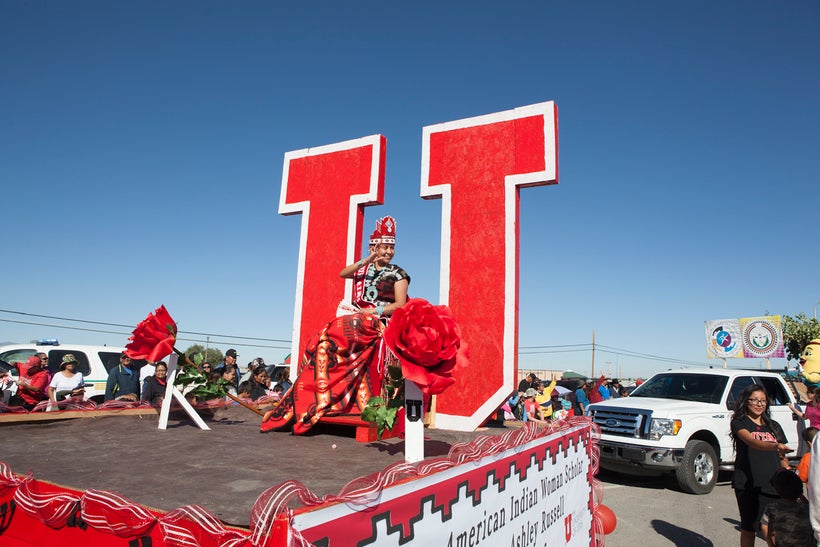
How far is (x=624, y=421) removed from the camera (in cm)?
756

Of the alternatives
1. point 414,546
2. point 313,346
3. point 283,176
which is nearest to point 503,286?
point 313,346

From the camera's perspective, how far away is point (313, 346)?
3.93m

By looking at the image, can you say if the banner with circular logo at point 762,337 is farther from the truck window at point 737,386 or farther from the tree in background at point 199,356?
the tree in background at point 199,356

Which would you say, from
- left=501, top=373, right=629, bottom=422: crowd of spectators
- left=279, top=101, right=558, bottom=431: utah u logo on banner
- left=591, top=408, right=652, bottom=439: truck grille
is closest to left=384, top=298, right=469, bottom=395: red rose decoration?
left=279, top=101, right=558, bottom=431: utah u logo on banner

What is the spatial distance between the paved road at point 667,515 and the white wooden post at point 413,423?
12.3 ft

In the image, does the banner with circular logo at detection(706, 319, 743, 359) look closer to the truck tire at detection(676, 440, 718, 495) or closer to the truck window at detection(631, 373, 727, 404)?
the truck window at detection(631, 373, 727, 404)

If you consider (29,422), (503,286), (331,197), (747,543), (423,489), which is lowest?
(747,543)

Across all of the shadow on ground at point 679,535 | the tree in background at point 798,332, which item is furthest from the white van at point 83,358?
the tree in background at point 798,332

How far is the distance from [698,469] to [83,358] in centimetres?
1062

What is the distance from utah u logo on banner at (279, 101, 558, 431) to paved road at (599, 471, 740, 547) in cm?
225

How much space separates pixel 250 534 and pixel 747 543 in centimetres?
449

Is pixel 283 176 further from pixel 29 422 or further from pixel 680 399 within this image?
pixel 680 399

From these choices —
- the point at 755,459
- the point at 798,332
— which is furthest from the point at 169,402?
the point at 798,332

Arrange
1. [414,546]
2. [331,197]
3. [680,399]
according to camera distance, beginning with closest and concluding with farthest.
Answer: [414,546] < [331,197] < [680,399]
